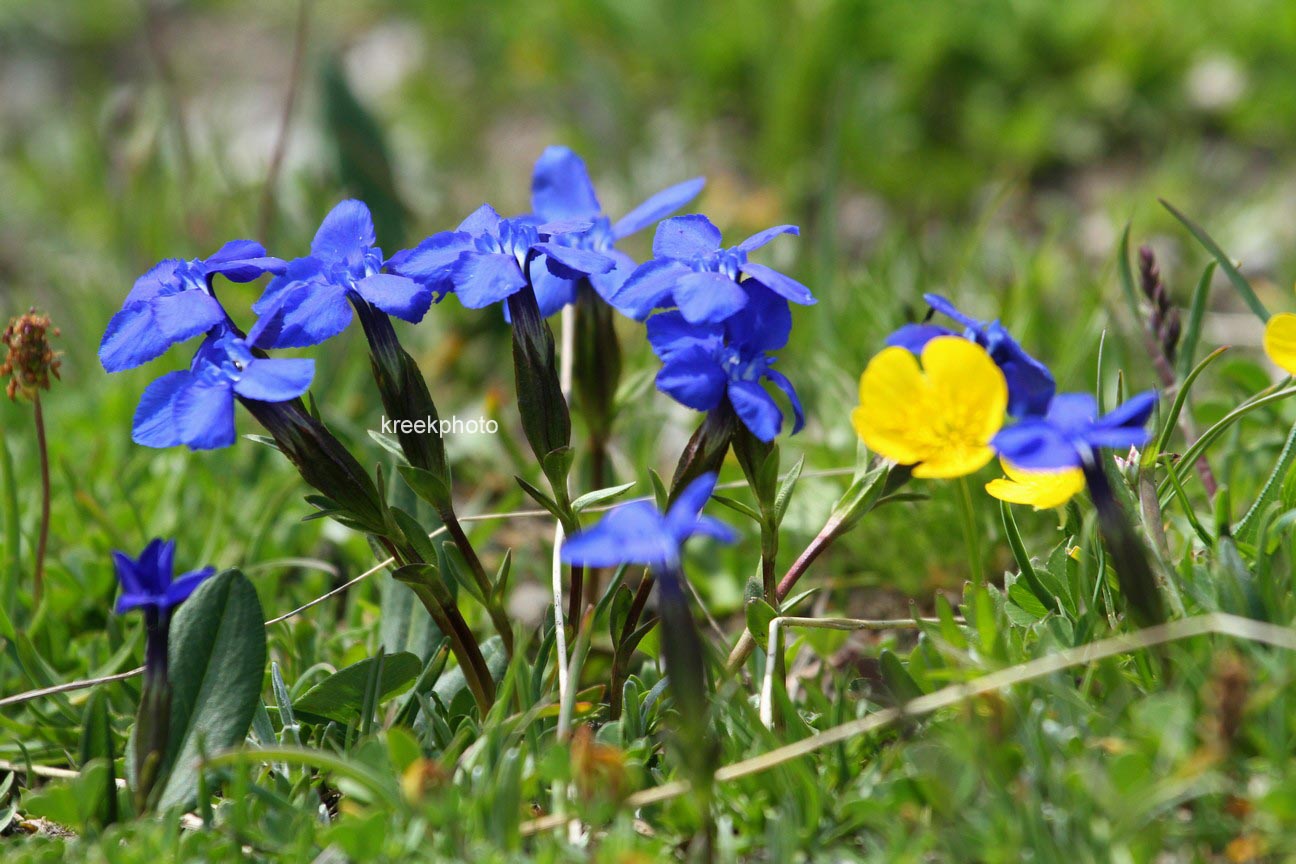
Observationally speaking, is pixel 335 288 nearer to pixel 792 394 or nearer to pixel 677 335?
pixel 677 335

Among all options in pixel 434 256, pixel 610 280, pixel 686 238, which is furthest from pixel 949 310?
pixel 434 256

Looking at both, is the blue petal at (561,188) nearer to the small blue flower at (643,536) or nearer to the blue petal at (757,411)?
the blue petal at (757,411)

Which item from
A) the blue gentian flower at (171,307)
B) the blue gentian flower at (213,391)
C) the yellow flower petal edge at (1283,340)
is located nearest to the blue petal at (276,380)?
the blue gentian flower at (213,391)

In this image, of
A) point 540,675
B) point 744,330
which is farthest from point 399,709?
point 744,330

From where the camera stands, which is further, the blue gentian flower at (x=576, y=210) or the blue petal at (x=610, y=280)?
the blue gentian flower at (x=576, y=210)

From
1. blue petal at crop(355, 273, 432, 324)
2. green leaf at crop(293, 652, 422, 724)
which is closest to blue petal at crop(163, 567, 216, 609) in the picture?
green leaf at crop(293, 652, 422, 724)

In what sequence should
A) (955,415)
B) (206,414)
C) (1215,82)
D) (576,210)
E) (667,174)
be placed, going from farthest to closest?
(1215,82) < (667,174) < (576,210) < (955,415) < (206,414)
